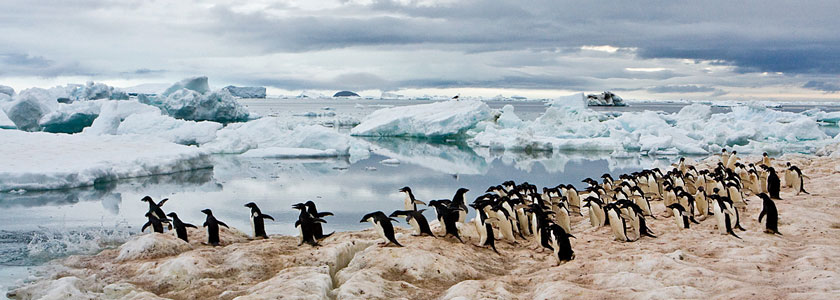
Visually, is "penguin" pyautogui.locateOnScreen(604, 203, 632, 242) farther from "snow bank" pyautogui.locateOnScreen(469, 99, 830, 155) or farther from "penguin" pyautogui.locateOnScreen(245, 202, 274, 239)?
"snow bank" pyautogui.locateOnScreen(469, 99, 830, 155)

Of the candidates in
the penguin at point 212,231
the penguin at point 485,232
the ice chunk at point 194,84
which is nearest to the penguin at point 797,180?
the penguin at point 485,232

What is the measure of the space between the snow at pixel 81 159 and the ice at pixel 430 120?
45.1 ft

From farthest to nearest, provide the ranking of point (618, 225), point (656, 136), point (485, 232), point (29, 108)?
point (29, 108) → point (656, 136) → point (618, 225) → point (485, 232)

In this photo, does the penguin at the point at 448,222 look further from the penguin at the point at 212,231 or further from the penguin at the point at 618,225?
the penguin at the point at 212,231

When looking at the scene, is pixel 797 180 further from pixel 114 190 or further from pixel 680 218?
pixel 114 190

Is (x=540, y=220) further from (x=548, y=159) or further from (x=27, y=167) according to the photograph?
(x=548, y=159)

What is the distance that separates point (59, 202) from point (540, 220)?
Answer: 38.2ft

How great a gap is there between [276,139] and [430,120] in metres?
8.87

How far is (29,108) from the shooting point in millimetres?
30641

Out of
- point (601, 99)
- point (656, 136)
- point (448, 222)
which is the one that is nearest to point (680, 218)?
point (448, 222)

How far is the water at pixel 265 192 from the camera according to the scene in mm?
10664

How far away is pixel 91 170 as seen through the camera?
53.8 feet

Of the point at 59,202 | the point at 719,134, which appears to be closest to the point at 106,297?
the point at 59,202

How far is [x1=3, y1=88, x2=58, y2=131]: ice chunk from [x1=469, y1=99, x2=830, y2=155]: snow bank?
71.1 feet
